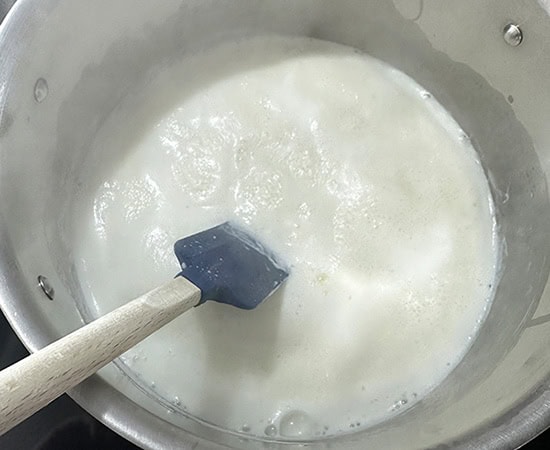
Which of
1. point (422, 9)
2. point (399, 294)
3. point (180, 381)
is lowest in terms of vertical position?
point (180, 381)

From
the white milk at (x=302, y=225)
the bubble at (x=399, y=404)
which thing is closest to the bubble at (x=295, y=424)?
the white milk at (x=302, y=225)

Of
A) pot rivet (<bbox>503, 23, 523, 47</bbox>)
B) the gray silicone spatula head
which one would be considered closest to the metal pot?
pot rivet (<bbox>503, 23, 523, 47</bbox>)

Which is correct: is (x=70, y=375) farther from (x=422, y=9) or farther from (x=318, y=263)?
(x=422, y=9)

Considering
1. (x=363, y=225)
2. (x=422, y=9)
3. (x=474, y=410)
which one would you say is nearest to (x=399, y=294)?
(x=363, y=225)

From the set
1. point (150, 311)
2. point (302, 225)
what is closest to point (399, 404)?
point (302, 225)

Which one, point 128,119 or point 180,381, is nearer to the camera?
point 180,381

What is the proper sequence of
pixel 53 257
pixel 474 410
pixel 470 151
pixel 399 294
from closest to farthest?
pixel 474 410
pixel 53 257
pixel 399 294
pixel 470 151

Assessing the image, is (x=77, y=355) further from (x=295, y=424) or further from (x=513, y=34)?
(x=513, y=34)
